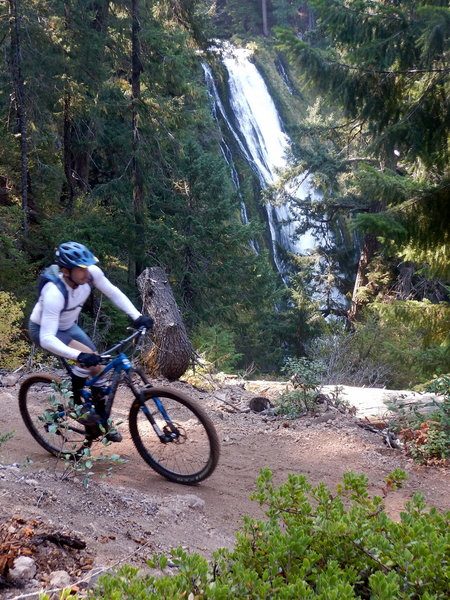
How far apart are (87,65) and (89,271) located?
1272 centimetres

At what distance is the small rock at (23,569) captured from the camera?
2.61 metres

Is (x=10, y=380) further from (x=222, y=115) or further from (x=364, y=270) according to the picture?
(x=222, y=115)

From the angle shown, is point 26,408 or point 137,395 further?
point 26,408

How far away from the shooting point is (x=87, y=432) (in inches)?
187

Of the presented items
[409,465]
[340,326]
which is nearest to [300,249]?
[340,326]

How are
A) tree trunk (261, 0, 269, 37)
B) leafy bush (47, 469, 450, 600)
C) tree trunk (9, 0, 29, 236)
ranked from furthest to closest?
tree trunk (261, 0, 269, 37)
tree trunk (9, 0, 29, 236)
leafy bush (47, 469, 450, 600)

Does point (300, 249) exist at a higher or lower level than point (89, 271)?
lower

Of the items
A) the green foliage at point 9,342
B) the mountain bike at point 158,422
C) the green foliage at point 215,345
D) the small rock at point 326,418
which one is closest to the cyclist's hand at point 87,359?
the mountain bike at point 158,422

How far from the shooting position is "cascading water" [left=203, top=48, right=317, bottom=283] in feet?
87.9

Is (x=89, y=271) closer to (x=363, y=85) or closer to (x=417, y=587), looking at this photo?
(x=417, y=587)

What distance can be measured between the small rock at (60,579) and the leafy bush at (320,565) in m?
0.90

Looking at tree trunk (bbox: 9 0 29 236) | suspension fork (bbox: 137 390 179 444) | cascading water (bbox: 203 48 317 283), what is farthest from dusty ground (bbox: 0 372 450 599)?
cascading water (bbox: 203 48 317 283)

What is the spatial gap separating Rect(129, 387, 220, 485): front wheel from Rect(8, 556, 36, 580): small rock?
1.84m

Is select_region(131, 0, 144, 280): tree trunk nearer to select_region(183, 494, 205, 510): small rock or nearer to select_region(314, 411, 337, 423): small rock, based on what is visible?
select_region(314, 411, 337, 423): small rock
